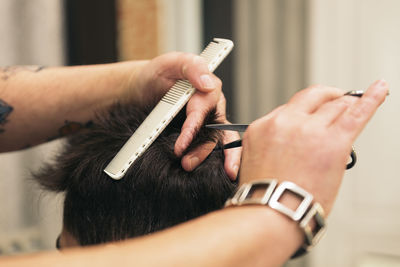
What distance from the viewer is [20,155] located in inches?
71.2

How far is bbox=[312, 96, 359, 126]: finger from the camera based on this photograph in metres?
0.49

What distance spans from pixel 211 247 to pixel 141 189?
32 centimetres

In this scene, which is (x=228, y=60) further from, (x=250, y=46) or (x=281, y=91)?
(x=281, y=91)

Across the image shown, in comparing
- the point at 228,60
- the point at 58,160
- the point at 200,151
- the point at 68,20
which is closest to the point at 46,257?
the point at 200,151

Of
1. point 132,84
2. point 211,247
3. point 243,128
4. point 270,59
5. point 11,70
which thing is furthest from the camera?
point 270,59

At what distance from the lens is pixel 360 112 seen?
479 mm

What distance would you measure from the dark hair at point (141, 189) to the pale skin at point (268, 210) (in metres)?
0.21

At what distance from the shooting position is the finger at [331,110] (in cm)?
49

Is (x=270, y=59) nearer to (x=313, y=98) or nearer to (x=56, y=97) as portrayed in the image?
(x=56, y=97)

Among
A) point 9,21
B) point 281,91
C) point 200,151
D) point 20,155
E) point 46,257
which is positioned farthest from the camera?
point 281,91

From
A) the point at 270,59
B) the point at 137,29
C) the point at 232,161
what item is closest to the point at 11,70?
the point at 232,161

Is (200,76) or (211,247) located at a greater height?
(200,76)

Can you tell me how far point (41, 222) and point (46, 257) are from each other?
157 cm

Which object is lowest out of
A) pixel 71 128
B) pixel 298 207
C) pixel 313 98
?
pixel 71 128
